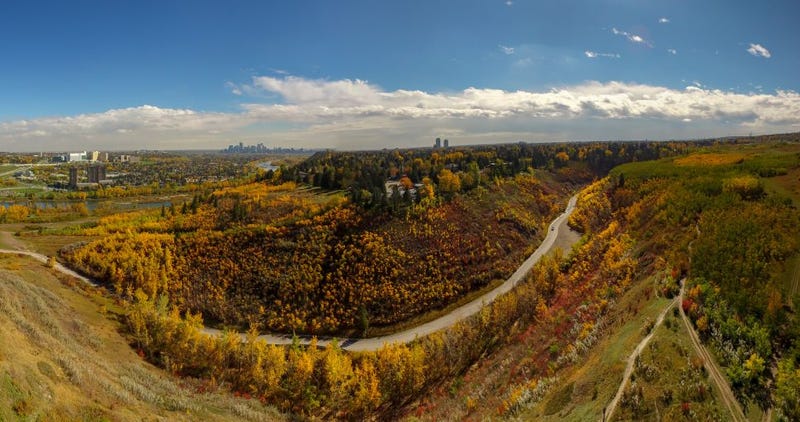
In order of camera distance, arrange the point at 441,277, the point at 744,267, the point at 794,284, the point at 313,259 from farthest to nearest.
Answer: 1. the point at 313,259
2. the point at 441,277
3. the point at 744,267
4. the point at 794,284

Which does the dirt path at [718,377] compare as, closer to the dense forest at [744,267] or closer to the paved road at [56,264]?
the dense forest at [744,267]

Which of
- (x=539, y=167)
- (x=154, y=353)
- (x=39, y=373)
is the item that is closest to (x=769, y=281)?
(x=39, y=373)

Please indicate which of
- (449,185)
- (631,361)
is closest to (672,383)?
(631,361)

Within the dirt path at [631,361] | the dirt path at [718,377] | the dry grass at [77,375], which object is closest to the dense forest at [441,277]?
the dirt path at [718,377]

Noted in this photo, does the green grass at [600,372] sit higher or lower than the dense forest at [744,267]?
lower

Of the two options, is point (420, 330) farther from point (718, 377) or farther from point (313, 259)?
point (718, 377)

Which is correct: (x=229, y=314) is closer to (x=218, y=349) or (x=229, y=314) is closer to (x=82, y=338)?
(x=218, y=349)
